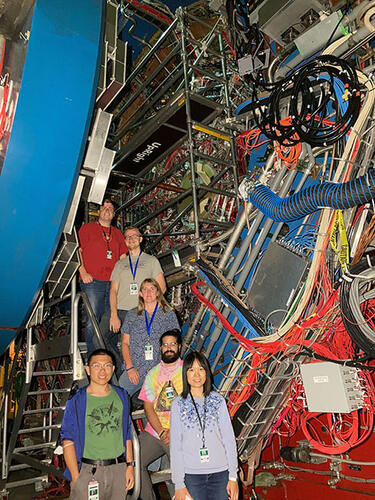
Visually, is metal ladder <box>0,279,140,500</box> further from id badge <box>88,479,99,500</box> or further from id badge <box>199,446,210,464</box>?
id badge <box>199,446,210,464</box>

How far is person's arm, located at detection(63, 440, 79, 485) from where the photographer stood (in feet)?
8.84

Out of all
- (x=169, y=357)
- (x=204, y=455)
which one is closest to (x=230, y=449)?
(x=204, y=455)

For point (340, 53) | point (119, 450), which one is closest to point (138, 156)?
point (340, 53)

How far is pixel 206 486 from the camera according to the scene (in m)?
2.72

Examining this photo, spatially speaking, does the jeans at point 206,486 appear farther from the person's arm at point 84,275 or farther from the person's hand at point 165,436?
Answer: the person's arm at point 84,275

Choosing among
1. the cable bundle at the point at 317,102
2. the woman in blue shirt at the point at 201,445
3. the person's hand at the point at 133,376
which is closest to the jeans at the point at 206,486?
the woman in blue shirt at the point at 201,445

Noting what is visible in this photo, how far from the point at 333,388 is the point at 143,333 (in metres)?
1.63

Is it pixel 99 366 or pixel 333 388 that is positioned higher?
pixel 99 366

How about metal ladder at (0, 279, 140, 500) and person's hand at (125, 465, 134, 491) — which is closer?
person's hand at (125, 465, 134, 491)

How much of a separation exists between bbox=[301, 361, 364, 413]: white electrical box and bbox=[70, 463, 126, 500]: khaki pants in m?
1.51

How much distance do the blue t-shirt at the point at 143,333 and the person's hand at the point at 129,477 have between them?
0.84m

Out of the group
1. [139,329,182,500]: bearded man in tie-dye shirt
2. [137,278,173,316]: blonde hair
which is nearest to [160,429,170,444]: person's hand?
[139,329,182,500]: bearded man in tie-dye shirt

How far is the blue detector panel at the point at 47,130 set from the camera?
265 centimetres

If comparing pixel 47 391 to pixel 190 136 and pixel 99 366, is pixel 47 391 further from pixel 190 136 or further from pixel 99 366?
pixel 190 136
